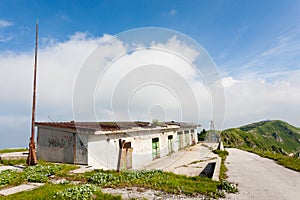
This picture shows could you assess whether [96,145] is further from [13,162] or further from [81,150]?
[13,162]

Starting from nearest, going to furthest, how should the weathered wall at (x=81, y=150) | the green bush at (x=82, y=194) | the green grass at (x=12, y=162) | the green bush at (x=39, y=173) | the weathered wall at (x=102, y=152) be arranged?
the green bush at (x=82, y=194) → the green bush at (x=39, y=173) → the weathered wall at (x=81, y=150) → the weathered wall at (x=102, y=152) → the green grass at (x=12, y=162)

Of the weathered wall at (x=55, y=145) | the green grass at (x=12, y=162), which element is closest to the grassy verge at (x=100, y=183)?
the weathered wall at (x=55, y=145)

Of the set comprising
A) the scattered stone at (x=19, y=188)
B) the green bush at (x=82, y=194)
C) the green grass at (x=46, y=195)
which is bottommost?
the scattered stone at (x=19, y=188)

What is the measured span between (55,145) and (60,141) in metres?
0.61

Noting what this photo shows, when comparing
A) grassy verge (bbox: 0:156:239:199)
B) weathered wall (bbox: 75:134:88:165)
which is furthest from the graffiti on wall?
grassy verge (bbox: 0:156:239:199)

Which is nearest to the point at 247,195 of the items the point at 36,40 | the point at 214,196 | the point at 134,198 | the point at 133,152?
the point at 214,196

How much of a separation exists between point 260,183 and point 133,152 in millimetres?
8374

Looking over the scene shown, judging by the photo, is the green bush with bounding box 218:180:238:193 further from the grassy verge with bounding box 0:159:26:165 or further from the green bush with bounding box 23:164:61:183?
the grassy verge with bounding box 0:159:26:165

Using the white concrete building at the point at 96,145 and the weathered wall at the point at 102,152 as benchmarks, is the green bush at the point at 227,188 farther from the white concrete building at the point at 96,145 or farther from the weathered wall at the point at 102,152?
the weathered wall at the point at 102,152

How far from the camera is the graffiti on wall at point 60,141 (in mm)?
11784

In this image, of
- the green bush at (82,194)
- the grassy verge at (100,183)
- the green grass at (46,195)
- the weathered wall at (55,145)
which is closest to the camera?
the green bush at (82,194)

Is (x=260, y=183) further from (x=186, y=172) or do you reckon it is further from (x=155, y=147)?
(x=155, y=147)

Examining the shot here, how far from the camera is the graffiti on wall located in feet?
38.7

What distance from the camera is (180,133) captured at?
24703 mm
